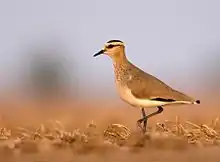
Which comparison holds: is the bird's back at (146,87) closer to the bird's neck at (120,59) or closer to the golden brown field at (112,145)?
the bird's neck at (120,59)

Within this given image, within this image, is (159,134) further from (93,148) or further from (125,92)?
(125,92)

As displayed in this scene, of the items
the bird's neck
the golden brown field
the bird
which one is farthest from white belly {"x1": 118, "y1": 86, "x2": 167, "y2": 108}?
the golden brown field

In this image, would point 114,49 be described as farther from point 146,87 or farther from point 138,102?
point 138,102

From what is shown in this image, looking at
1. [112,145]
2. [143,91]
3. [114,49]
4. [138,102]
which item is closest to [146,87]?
[143,91]

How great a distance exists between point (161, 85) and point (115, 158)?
10.9 feet

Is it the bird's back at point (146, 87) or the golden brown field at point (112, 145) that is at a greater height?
the bird's back at point (146, 87)

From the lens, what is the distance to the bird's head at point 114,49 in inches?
424

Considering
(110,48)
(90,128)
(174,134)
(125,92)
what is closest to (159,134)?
(174,134)

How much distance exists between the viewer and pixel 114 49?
1076 cm

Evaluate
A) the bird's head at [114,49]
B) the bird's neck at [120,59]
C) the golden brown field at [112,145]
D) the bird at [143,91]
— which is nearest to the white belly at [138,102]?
the bird at [143,91]

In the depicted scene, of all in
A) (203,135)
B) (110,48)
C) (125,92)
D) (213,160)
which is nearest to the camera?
(213,160)

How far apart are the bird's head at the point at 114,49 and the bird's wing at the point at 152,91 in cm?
62

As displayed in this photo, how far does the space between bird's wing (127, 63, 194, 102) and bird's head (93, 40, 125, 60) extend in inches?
24.3

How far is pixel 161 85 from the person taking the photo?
1016 centimetres
